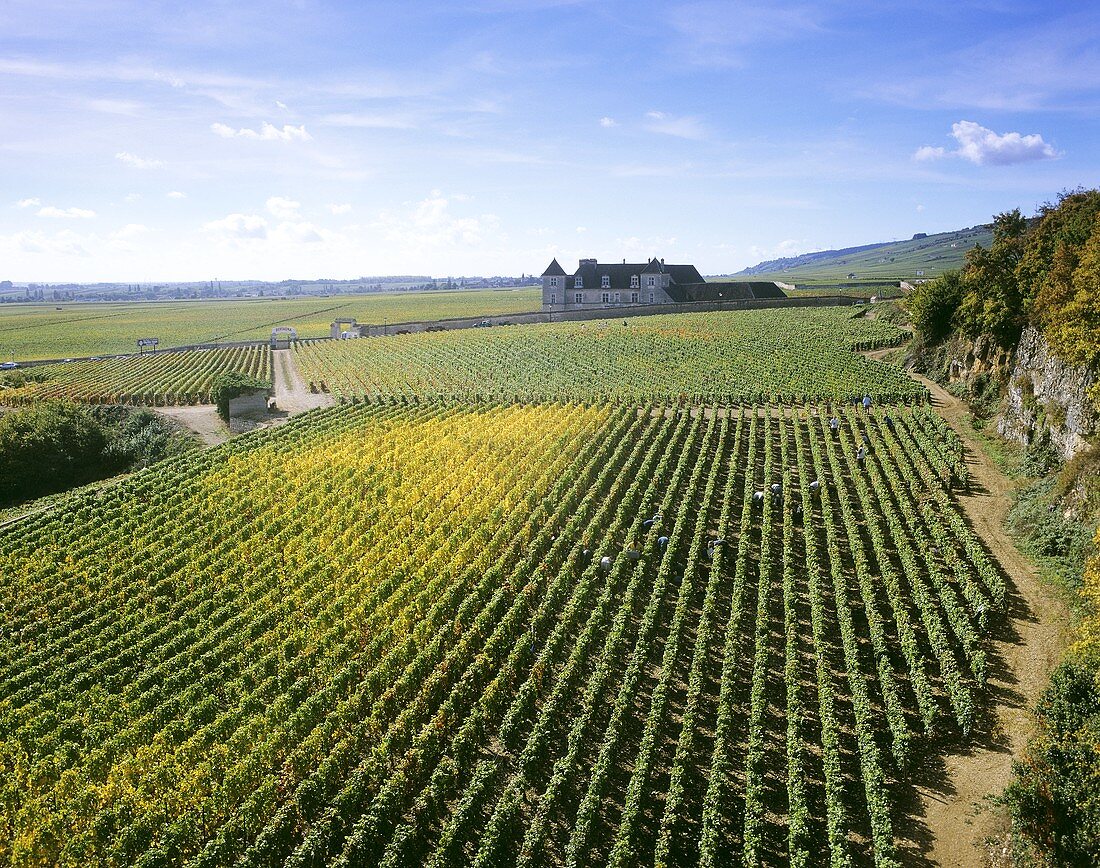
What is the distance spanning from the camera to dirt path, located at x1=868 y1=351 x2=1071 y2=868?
14.7m

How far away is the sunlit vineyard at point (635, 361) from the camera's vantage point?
52.1 metres

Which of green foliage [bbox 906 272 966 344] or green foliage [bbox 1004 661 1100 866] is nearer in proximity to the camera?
green foliage [bbox 1004 661 1100 866]

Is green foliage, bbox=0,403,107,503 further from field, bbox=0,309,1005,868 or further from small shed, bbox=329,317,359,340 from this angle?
small shed, bbox=329,317,359,340

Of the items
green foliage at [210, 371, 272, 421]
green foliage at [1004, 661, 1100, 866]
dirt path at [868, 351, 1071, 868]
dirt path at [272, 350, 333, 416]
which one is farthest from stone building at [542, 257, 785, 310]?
green foliage at [1004, 661, 1100, 866]

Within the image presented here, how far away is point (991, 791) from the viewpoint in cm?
1596

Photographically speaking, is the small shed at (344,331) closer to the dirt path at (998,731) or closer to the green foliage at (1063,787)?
the dirt path at (998,731)

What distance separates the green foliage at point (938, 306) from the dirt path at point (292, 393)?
1848 inches

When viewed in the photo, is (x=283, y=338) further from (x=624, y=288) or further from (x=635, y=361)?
(x=635, y=361)

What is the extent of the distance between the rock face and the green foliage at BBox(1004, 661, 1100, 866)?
59.2 ft

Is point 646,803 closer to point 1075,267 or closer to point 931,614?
point 931,614

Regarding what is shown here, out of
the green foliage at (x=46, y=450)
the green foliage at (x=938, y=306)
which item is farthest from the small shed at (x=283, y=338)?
the green foliage at (x=938, y=306)

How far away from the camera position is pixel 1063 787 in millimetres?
14453

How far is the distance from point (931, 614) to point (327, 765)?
1829cm

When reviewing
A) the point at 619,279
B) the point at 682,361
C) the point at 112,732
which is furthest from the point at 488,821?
the point at 619,279
